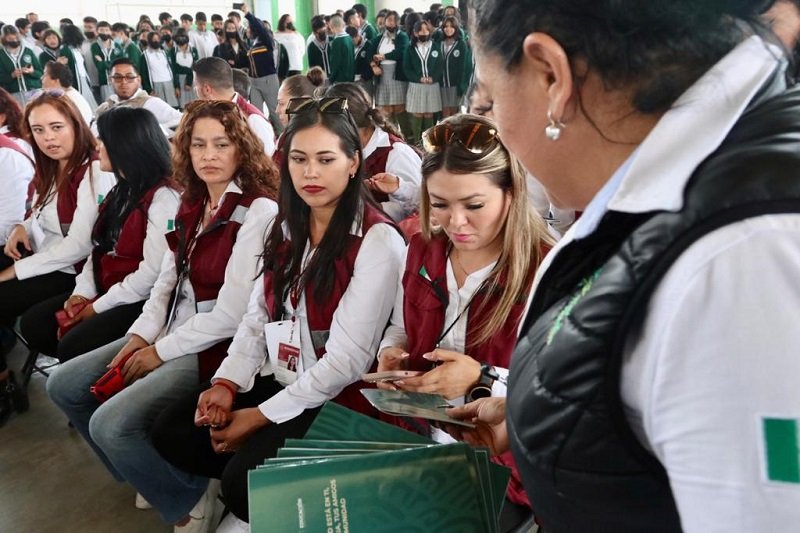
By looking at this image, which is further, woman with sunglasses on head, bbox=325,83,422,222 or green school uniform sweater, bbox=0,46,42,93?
green school uniform sweater, bbox=0,46,42,93

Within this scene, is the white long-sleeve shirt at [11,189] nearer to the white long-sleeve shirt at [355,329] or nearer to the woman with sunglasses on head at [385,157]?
the woman with sunglasses on head at [385,157]

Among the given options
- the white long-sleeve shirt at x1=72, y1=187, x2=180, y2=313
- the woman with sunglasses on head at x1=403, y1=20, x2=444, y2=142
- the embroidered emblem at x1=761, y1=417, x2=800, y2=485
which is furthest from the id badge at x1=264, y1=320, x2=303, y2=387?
the woman with sunglasses on head at x1=403, y1=20, x2=444, y2=142

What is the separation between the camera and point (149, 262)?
237 cm

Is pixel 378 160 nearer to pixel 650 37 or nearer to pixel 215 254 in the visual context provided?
pixel 215 254

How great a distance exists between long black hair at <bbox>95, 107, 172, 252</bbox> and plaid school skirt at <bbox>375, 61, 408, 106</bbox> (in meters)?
6.29

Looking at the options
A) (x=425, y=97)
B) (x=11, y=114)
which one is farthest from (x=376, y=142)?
(x=425, y=97)

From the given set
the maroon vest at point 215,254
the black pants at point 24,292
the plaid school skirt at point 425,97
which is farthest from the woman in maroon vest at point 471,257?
the plaid school skirt at point 425,97

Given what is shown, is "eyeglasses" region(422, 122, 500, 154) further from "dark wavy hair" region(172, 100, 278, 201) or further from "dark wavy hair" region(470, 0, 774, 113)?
"dark wavy hair" region(470, 0, 774, 113)

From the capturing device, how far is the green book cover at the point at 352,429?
3.47 feet

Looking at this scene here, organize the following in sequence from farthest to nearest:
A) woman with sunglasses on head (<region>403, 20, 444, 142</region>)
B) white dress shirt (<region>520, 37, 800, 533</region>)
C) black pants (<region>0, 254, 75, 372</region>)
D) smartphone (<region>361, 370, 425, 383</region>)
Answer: woman with sunglasses on head (<region>403, 20, 444, 142</region>), black pants (<region>0, 254, 75, 372</region>), smartphone (<region>361, 370, 425, 383</region>), white dress shirt (<region>520, 37, 800, 533</region>)

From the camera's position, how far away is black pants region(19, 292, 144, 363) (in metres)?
2.26

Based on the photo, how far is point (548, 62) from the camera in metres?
0.54

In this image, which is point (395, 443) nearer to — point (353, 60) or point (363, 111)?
point (363, 111)

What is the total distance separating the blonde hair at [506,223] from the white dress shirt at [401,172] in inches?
49.0
